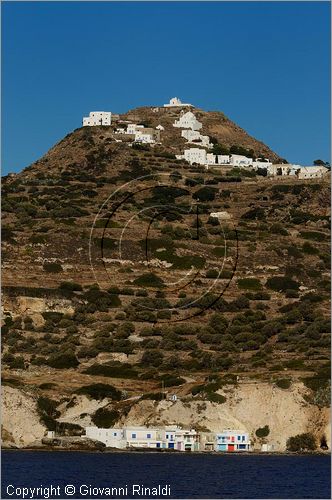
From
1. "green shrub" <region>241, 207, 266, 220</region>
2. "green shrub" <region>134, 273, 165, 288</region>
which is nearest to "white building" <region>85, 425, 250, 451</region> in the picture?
"green shrub" <region>134, 273, 165, 288</region>

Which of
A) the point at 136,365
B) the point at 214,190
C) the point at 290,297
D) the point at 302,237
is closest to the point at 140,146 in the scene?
the point at 214,190

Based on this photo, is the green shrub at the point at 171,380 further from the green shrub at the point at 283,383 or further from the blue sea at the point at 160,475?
the blue sea at the point at 160,475

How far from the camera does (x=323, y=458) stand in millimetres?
83750

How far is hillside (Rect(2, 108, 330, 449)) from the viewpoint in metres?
93.7

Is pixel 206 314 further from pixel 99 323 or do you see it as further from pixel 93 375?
pixel 93 375

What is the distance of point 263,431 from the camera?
291 ft

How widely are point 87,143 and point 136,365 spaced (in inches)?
3426

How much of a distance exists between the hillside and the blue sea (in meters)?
9.10

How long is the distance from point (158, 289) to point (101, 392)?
36010 mm

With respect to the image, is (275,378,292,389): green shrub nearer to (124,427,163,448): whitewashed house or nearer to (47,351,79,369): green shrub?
(124,427,163,448): whitewashed house

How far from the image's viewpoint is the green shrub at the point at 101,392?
95188mm

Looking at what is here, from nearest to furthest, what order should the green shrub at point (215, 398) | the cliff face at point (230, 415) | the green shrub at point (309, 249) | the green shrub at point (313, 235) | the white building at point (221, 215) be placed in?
the cliff face at point (230, 415) < the green shrub at point (215, 398) < the green shrub at point (309, 249) < the green shrub at point (313, 235) < the white building at point (221, 215)

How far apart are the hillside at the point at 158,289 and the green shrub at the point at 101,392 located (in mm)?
148

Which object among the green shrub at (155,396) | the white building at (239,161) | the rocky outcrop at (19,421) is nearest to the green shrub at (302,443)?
the green shrub at (155,396)
